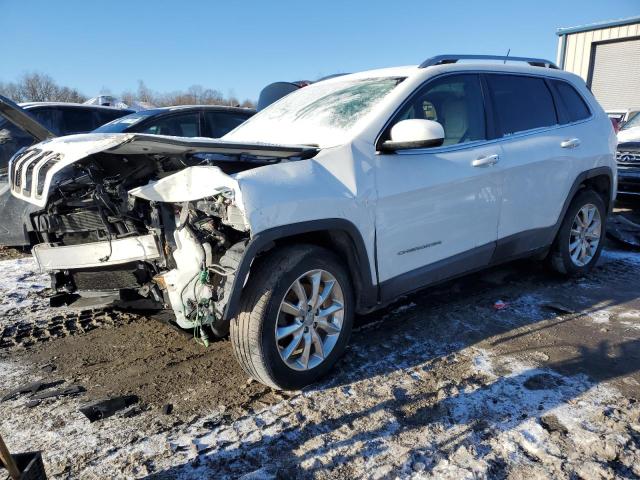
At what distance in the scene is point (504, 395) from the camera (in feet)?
9.20

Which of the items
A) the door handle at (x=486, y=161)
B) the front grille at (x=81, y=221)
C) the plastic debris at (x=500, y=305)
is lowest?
the plastic debris at (x=500, y=305)

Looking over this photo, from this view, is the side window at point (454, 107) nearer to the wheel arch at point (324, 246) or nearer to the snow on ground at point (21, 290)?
the wheel arch at point (324, 246)

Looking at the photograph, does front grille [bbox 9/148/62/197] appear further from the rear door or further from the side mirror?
the rear door

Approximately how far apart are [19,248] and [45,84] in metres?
41.0

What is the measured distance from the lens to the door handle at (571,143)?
427 centimetres

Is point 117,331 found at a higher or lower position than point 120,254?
lower

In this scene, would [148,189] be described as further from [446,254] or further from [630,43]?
[630,43]

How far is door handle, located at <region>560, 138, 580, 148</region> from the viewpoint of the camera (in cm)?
427

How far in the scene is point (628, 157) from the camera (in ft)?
27.7

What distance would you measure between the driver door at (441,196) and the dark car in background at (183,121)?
12.4 ft

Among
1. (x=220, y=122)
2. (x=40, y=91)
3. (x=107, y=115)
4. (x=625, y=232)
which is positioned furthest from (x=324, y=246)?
(x=40, y=91)

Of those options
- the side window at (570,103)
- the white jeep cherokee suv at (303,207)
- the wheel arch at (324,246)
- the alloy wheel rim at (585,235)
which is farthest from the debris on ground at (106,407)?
the side window at (570,103)

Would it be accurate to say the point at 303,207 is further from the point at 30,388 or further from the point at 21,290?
the point at 21,290

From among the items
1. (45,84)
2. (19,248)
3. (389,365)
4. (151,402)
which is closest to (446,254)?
(389,365)
